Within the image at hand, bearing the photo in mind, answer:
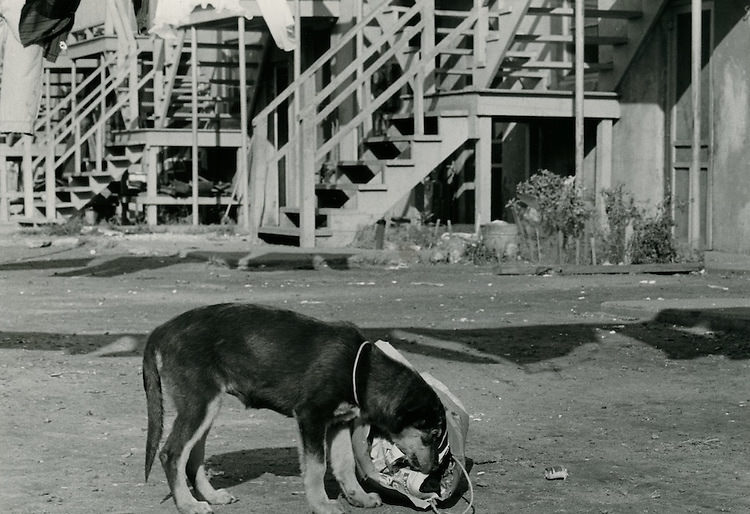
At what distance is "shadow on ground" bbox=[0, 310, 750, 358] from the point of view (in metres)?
10.5

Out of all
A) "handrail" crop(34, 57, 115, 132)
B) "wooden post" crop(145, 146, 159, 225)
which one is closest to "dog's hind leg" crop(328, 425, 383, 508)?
"wooden post" crop(145, 146, 159, 225)

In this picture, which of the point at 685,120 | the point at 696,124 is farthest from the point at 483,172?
the point at 696,124

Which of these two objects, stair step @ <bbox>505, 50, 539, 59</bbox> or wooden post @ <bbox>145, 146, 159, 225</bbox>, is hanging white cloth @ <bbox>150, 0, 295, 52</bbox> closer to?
stair step @ <bbox>505, 50, 539, 59</bbox>

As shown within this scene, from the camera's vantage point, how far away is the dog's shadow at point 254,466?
6648mm

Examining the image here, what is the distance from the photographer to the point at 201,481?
20.3 ft

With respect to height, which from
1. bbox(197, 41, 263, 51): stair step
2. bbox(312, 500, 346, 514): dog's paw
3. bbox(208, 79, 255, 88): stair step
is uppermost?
bbox(197, 41, 263, 51): stair step

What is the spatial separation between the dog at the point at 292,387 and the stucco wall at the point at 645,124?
557 inches

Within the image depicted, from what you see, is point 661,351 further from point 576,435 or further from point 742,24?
point 742,24

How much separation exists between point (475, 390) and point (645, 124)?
1162 cm

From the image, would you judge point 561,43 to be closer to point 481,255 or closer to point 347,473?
point 481,255

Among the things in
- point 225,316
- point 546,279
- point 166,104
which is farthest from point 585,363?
point 166,104

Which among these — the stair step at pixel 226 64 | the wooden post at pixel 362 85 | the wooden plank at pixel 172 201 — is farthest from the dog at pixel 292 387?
the stair step at pixel 226 64

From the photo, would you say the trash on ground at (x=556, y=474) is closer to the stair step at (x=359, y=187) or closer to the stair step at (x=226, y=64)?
the stair step at (x=359, y=187)

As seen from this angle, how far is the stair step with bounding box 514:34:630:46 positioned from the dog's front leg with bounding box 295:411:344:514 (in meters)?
14.3
